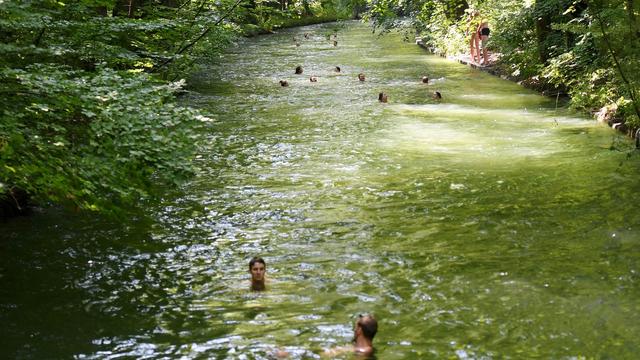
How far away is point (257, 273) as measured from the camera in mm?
9367

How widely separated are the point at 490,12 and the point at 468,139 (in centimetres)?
1387

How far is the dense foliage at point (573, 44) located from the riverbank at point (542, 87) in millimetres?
79

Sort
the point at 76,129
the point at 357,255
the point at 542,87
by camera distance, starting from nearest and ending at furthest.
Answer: the point at 76,129 → the point at 357,255 → the point at 542,87

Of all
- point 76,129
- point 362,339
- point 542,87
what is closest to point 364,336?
point 362,339

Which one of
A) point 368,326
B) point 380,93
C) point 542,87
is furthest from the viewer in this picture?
point 542,87

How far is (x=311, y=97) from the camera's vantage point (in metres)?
26.0

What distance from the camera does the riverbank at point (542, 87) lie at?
59.6 feet

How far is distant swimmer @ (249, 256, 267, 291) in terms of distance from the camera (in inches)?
368

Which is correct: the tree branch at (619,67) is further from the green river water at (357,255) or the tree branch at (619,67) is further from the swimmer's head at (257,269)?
the swimmer's head at (257,269)

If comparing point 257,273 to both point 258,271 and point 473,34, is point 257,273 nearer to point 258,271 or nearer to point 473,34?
point 258,271

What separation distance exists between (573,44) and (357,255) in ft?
52.1

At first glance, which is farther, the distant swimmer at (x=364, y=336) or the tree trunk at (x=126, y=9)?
the tree trunk at (x=126, y=9)

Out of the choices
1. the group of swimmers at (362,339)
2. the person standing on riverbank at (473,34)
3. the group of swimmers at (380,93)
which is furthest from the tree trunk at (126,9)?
the person standing on riverbank at (473,34)

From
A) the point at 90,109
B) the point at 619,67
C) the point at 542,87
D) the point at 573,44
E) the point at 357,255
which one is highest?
the point at 573,44
